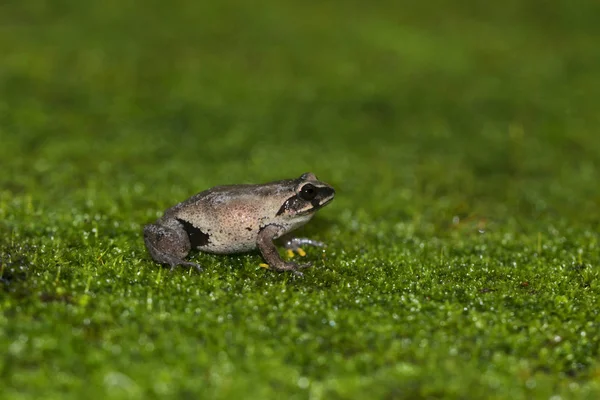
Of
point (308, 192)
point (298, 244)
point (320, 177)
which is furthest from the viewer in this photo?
point (320, 177)

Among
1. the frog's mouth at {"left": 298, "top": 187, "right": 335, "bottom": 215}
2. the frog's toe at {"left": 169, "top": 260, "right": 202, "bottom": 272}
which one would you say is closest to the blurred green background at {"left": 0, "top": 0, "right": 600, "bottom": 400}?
the frog's toe at {"left": 169, "top": 260, "right": 202, "bottom": 272}

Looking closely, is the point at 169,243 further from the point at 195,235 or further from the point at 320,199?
the point at 320,199

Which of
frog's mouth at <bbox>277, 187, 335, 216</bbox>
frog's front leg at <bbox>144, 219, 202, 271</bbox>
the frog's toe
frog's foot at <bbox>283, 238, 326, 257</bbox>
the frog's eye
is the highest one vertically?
the frog's eye

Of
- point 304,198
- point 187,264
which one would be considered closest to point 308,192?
point 304,198

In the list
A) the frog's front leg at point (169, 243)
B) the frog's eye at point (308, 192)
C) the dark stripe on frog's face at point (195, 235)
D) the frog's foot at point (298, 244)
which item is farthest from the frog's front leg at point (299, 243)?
the frog's front leg at point (169, 243)

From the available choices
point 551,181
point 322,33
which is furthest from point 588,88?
point 322,33

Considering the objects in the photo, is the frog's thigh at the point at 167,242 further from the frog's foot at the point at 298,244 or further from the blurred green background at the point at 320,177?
the frog's foot at the point at 298,244

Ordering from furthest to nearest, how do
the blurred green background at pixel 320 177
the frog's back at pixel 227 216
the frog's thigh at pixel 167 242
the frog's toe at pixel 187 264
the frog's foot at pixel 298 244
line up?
the frog's foot at pixel 298 244 → the frog's back at pixel 227 216 → the frog's thigh at pixel 167 242 → the frog's toe at pixel 187 264 → the blurred green background at pixel 320 177

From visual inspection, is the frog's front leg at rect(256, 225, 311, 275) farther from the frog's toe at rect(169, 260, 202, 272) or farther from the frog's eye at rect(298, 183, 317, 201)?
the frog's toe at rect(169, 260, 202, 272)
